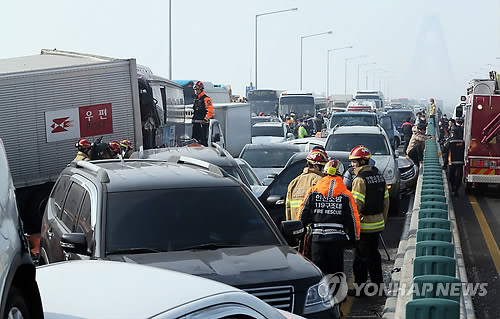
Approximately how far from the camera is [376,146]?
823 inches

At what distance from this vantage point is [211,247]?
736cm

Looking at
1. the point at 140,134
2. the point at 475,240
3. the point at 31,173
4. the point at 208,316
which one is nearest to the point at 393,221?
the point at 475,240

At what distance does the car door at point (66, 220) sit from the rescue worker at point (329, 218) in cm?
237

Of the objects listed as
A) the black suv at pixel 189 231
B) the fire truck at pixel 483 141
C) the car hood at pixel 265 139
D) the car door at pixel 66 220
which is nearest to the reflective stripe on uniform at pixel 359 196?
the black suv at pixel 189 231

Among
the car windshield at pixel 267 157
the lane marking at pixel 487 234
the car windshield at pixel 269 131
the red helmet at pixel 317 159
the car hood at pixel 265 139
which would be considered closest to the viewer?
the red helmet at pixel 317 159

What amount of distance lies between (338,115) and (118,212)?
26.1 meters

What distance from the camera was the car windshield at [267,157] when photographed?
1997 cm

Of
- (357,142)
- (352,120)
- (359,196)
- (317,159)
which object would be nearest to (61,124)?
(357,142)

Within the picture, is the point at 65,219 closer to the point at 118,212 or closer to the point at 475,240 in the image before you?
the point at 118,212

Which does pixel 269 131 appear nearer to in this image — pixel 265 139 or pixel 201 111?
pixel 265 139

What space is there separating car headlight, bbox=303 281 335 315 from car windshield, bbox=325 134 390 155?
13.9m

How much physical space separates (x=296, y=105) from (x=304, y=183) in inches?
1668

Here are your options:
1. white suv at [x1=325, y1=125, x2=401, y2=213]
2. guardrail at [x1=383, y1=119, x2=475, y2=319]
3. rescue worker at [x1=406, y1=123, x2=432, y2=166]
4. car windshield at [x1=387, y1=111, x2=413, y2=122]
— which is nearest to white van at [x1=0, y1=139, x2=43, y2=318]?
guardrail at [x1=383, y1=119, x2=475, y2=319]

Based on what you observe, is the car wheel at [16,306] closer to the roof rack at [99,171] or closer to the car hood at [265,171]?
the roof rack at [99,171]
